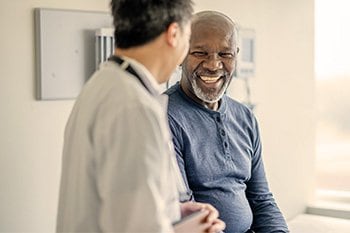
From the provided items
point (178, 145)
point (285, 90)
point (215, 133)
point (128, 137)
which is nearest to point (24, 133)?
point (178, 145)

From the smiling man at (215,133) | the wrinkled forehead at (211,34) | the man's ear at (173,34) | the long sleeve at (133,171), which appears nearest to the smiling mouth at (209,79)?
the smiling man at (215,133)

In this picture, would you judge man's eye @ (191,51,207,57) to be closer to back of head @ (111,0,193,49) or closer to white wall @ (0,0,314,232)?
white wall @ (0,0,314,232)

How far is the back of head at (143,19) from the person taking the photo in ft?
3.61

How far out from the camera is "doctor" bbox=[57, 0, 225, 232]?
3.35 ft

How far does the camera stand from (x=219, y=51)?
1.85 meters

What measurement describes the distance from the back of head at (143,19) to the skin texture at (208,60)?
0.71 meters

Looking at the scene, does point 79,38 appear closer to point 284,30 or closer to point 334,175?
point 284,30

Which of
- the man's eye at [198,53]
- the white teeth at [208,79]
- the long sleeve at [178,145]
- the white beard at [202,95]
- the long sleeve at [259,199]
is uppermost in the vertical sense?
the man's eye at [198,53]

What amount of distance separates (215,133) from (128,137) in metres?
0.84

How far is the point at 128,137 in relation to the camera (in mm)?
1024

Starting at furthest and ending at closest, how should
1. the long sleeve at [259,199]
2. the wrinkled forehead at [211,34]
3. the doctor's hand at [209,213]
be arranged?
the long sleeve at [259,199]
the wrinkled forehead at [211,34]
the doctor's hand at [209,213]

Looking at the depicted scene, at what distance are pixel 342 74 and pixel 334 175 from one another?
60 cm

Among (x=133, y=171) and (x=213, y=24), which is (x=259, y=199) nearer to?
(x=213, y=24)

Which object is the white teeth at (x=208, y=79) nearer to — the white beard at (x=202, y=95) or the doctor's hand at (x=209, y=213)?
the white beard at (x=202, y=95)
